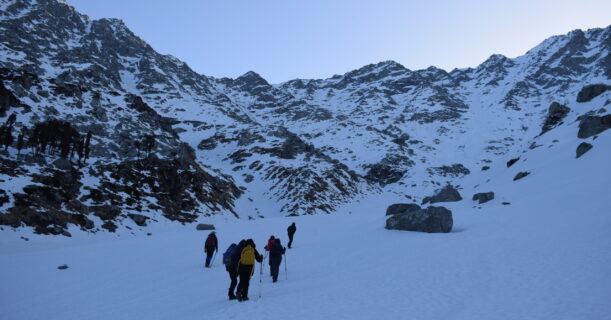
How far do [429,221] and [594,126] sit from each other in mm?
30182

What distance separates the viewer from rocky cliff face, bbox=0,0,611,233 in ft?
145

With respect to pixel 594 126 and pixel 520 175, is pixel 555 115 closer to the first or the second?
pixel 594 126

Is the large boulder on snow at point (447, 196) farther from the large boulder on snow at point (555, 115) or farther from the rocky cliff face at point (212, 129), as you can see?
the large boulder on snow at point (555, 115)

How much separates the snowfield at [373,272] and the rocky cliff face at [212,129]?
48.6 feet

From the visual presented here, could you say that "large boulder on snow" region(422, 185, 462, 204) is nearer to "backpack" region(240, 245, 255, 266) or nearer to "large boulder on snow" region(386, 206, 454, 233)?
"large boulder on snow" region(386, 206, 454, 233)

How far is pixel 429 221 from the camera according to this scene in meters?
24.8

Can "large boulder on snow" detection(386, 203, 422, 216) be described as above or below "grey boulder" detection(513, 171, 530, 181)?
below

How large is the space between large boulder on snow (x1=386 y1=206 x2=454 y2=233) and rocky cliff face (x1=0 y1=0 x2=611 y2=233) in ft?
100.0

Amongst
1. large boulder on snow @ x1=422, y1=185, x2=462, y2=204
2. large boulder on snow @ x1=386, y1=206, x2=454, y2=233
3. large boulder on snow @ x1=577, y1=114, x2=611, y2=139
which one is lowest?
large boulder on snow @ x1=386, y1=206, x2=454, y2=233

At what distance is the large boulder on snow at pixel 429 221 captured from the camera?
24.5 meters

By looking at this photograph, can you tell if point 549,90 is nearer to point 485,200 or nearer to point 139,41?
point 485,200

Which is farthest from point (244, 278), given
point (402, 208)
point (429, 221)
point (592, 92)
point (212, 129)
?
point (212, 129)

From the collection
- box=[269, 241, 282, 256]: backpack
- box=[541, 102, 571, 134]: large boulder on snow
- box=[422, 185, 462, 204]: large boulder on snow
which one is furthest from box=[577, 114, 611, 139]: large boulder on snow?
box=[269, 241, 282, 256]: backpack

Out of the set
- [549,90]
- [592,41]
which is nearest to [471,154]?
[549,90]
